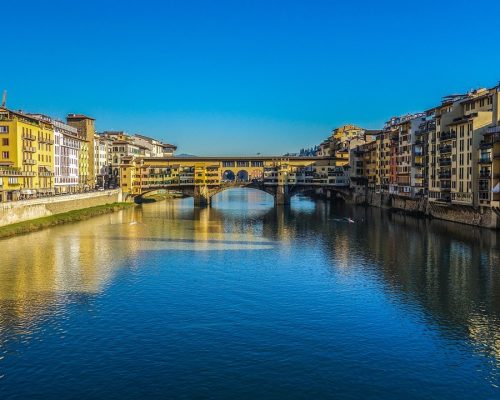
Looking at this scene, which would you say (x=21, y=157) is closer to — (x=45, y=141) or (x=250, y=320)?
(x=45, y=141)

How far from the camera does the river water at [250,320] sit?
19.6m

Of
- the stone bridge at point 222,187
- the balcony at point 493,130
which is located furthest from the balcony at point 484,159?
the stone bridge at point 222,187

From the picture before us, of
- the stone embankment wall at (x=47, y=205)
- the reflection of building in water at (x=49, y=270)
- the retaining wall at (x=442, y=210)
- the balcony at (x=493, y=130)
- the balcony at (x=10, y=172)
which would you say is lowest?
the reflection of building in water at (x=49, y=270)

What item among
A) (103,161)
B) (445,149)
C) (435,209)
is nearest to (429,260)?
(445,149)

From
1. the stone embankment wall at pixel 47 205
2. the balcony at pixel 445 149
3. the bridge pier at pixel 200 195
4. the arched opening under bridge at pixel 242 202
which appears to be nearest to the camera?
the stone embankment wall at pixel 47 205

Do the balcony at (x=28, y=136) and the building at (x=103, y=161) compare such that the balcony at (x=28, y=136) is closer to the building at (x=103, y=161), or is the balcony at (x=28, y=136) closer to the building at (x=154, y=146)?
the building at (x=103, y=161)

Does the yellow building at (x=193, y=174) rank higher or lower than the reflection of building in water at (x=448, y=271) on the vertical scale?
higher

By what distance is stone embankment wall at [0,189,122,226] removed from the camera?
5653 centimetres

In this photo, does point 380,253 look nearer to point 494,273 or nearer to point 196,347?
point 494,273

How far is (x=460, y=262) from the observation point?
40906 mm

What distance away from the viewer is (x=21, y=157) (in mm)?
72250

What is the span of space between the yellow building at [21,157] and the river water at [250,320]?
21463 mm

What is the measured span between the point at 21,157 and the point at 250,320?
55801 millimetres

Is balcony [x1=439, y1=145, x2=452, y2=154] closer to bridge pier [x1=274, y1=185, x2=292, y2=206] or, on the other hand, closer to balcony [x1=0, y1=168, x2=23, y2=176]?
bridge pier [x1=274, y1=185, x2=292, y2=206]
